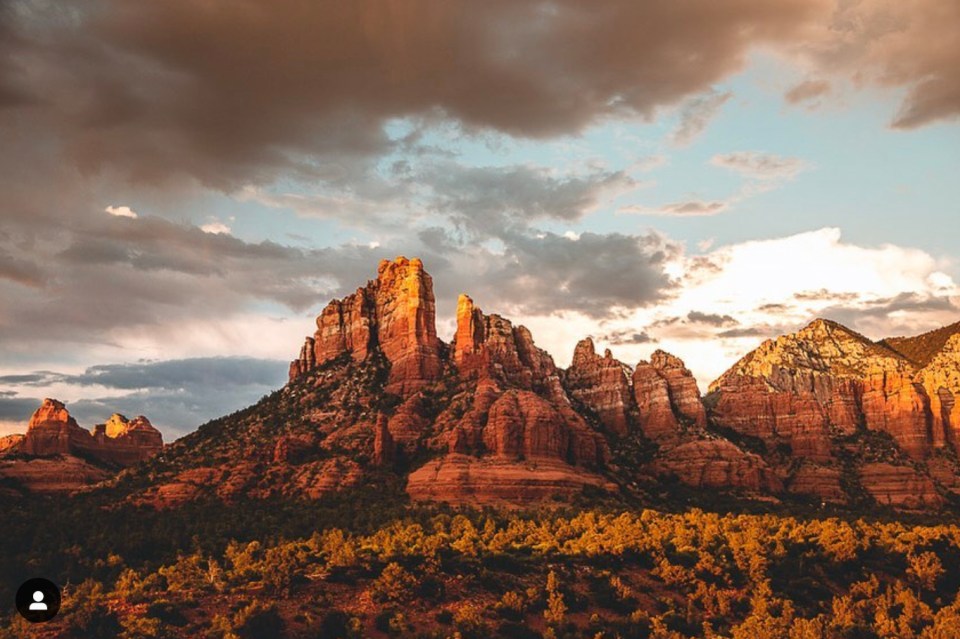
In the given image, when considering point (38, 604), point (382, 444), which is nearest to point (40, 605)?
point (38, 604)

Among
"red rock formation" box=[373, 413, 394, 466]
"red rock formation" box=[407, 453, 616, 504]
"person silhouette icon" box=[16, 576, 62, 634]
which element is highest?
"red rock formation" box=[373, 413, 394, 466]

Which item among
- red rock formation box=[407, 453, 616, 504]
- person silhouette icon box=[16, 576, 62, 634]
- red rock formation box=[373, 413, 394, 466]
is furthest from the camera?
red rock formation box=[373, 413, 394, 466]

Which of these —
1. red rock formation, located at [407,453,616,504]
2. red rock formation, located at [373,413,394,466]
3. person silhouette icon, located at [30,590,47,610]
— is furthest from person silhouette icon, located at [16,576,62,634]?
red rock formation, located at [373,413,394,466]

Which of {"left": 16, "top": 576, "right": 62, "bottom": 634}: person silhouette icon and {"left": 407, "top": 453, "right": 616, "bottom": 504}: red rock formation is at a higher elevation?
{"left": 407, "top": 453, "right": 616, "bottom": 504}: red rock formation

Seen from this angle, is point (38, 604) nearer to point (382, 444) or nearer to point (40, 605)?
point (40, 605)

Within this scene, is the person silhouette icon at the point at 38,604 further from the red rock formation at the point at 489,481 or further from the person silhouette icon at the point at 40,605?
the red rock formation at the point at 489,481

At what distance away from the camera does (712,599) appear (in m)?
134

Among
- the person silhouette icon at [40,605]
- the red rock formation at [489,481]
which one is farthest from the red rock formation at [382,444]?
the person silhouette icon at [40,605]

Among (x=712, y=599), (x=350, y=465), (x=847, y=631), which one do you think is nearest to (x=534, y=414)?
(x=350, y=465)

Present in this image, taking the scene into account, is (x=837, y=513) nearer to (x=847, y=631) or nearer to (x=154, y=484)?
(x=847, y=631)

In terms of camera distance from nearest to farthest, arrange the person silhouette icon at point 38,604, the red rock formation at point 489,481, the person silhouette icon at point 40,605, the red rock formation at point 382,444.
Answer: the person silhouette icon at point 38,604 → the person silhouette icon at point 40,605 → the red rock formation at point 489,481 → the red rock formation at point 382,444

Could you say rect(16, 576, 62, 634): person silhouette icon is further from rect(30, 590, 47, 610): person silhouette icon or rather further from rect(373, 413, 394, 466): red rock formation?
rect(373, 413, 394, 466): red rock formation

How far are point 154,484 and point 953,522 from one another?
158 m

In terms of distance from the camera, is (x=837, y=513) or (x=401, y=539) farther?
(x=837, y=513)
